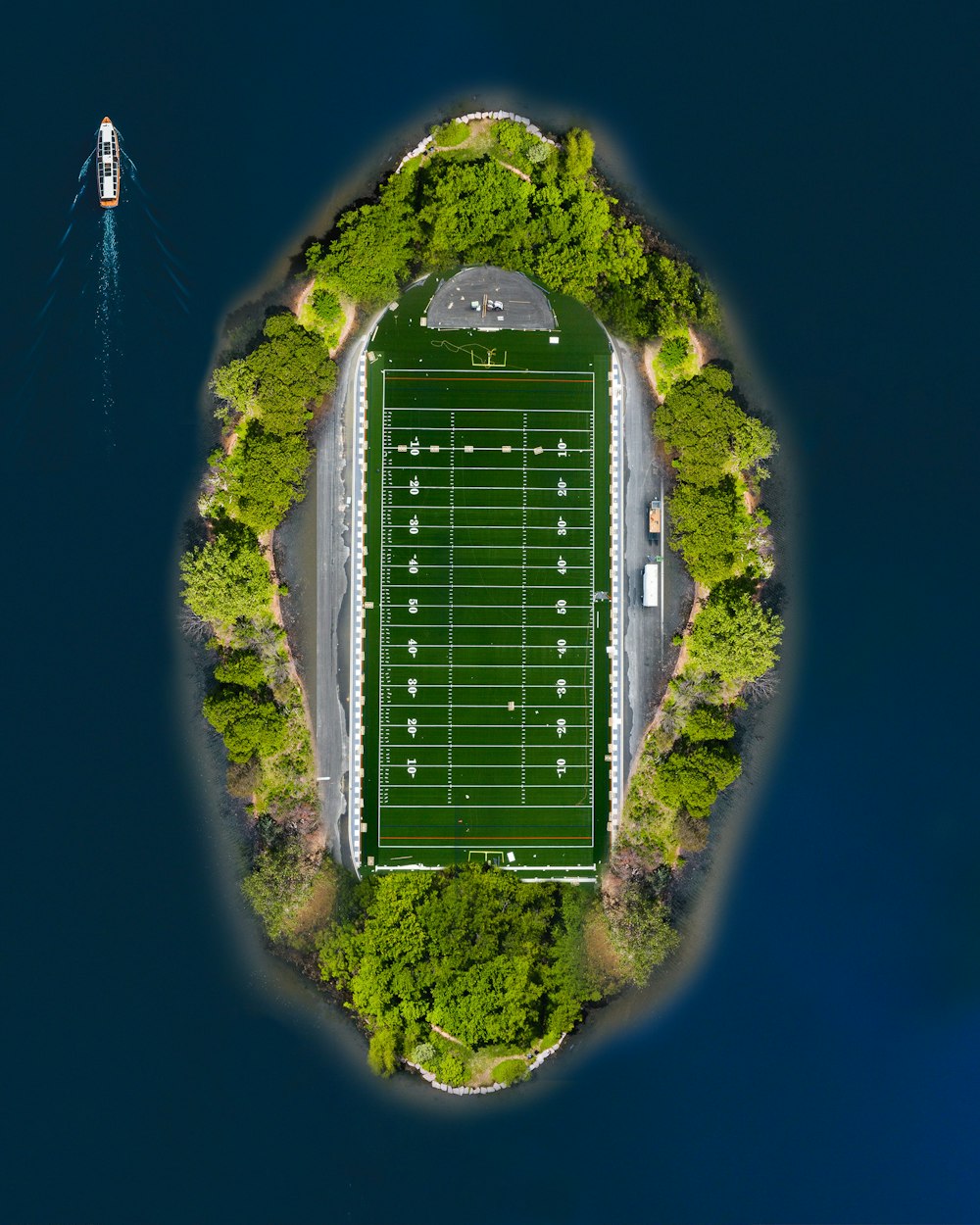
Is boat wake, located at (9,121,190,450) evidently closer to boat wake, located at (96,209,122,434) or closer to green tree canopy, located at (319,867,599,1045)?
boat wake, located at (96,209,122,434)

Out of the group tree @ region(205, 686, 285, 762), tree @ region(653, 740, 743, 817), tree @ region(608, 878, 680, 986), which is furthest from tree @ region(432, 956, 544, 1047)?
tree @ region(205, 686, 285, 762)

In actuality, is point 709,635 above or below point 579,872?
above

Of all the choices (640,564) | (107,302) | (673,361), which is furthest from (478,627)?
(107,302)

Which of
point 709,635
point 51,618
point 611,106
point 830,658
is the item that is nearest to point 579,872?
point 709,635

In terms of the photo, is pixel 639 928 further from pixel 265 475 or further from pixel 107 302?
pixel 107 302

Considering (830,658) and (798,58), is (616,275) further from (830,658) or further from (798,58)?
(830,658)

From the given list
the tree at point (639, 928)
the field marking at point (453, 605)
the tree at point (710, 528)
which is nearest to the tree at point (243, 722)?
the field marking at point (453, 605)
